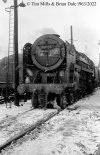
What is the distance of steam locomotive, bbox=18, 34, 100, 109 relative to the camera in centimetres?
1165

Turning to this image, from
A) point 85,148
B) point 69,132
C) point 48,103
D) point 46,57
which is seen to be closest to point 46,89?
point 48,103

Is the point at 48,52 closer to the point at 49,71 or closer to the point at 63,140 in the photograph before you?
the point at 49,71

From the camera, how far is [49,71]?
40.5ft

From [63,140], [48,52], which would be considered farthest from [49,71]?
[63,140]

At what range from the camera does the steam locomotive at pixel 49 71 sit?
11648 millimetres

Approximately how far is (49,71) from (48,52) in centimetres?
90

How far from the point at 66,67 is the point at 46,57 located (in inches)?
49.0

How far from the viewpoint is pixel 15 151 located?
4.99 meters

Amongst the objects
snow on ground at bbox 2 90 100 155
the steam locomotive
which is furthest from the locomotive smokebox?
snow on ground at bbox 2 90 100 155

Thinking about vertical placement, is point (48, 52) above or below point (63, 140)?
above

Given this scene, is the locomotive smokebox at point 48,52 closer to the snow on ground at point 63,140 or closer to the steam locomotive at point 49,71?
the steam locomotive at point 49,71

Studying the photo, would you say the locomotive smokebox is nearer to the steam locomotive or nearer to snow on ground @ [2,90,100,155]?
the steam locomotive

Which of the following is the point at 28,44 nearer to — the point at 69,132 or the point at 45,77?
the point at 45,77

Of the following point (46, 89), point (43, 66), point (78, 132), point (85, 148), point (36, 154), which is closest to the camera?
point (36, 154)
